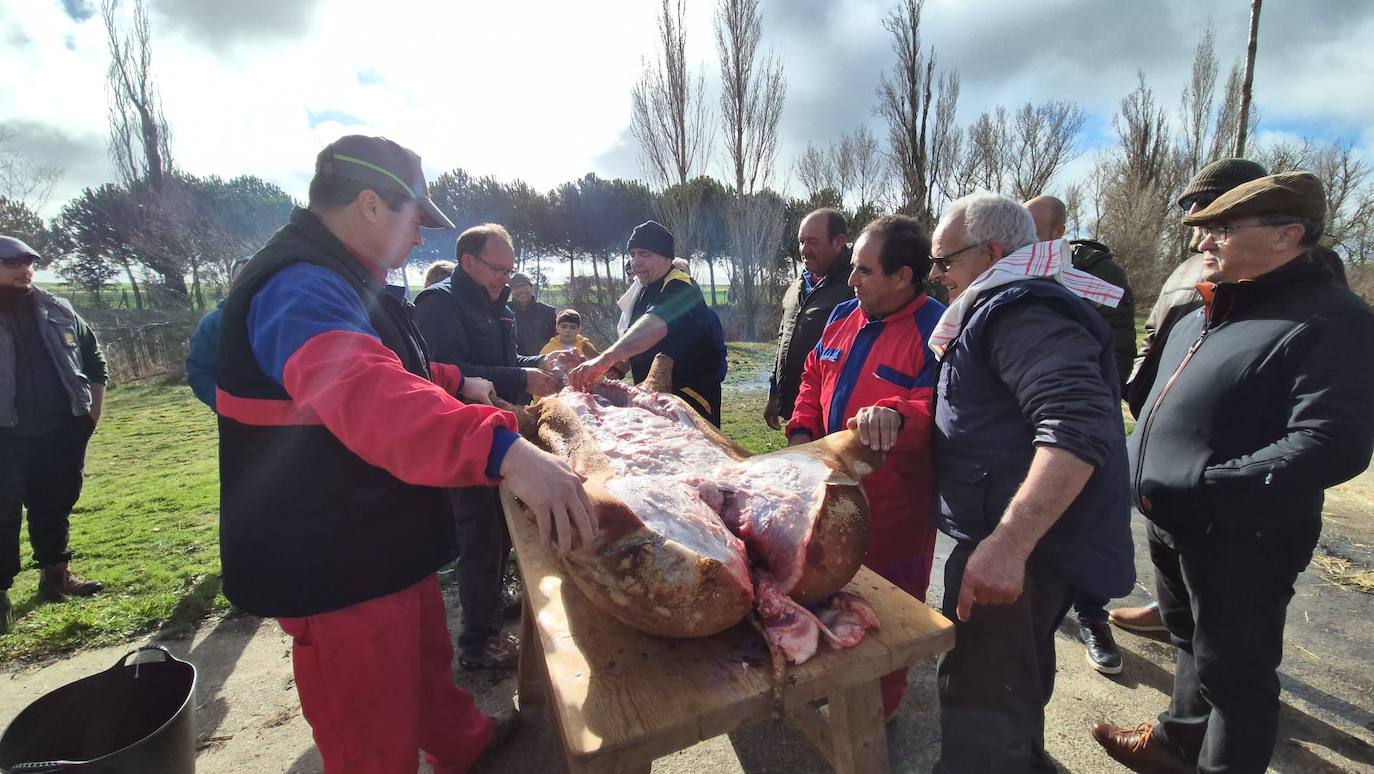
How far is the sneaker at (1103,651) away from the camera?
Answer: 9.47 feet

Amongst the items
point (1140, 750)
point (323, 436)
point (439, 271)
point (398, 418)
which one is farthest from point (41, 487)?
point (1140, 750)

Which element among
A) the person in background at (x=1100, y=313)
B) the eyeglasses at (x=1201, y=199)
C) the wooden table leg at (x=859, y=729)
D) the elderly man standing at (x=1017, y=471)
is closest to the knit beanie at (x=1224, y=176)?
the eyeglasses at (x=1201, y=199)

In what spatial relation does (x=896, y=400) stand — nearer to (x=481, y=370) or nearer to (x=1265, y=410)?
(x=1265, y=410)

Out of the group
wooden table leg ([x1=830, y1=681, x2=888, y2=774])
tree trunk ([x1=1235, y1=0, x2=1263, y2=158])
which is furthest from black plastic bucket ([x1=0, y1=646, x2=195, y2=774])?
tree trunk ([x1=1235, y1=0, x2=1263, y2=158])

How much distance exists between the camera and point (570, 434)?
2.51m

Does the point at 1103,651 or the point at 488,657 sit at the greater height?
the point at 488,657

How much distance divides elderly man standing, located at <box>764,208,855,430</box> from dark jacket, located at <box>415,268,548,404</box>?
1850mm

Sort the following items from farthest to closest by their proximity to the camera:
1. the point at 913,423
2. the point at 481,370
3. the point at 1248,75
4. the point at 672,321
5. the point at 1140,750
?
1. the point at 1248,75
2. the point at 672,321
3. the point at 481,370
4. the point at 1140,750
5. the point at 913,423

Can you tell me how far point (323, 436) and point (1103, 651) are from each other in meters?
3.64

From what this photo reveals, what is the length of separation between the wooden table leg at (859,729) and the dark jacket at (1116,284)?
10.3ft

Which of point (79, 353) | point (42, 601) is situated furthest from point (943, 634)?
point (79, 353)

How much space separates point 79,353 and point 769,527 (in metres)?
5.46

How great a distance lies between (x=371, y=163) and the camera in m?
1.88

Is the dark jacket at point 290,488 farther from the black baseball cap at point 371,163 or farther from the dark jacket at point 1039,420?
the dark jacket at point 1039,420
